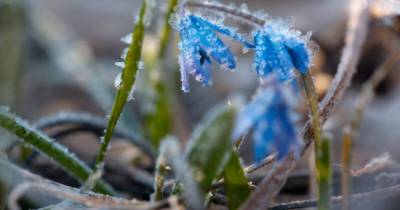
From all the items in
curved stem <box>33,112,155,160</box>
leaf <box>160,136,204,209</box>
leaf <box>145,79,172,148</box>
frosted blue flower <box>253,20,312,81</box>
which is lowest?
leaf <box>160,136,204,209</box>

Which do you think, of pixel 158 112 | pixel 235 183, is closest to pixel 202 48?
pixel 235 183

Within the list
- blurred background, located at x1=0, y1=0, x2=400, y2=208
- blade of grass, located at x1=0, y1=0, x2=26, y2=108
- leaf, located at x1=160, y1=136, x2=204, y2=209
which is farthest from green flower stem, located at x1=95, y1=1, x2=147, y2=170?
blade of grass, located at x1=0, y1=0, x2=26, y2=108

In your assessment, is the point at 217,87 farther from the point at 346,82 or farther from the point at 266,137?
the point at 266,137

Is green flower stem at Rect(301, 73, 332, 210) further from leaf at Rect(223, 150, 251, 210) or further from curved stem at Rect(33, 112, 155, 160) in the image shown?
curved stem at Rect(33, 112, 155, 160)

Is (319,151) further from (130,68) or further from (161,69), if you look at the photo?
(161,69)

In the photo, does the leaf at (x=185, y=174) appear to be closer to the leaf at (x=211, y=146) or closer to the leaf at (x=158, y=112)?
the leaf at (x=211, y=146)

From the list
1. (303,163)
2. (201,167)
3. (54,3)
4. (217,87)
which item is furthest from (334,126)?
(54,3)

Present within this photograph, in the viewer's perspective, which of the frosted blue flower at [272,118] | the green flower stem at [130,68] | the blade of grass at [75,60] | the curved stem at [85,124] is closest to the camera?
the frosted blue flower at [272,118]

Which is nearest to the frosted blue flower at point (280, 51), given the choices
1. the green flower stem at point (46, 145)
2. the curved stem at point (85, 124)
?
the green flower stem at point (46, 145)

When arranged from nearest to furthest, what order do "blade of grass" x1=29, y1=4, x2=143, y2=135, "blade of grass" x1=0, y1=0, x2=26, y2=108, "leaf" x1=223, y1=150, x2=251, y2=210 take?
1. "leaf" x1=223, y1=150, x2=251, y2=210
2. "blade of grass" x1=0, y1=0, x2=26, y2=108
3. "blade of grass" x1=29, y1=4, x2=143, y2=135
